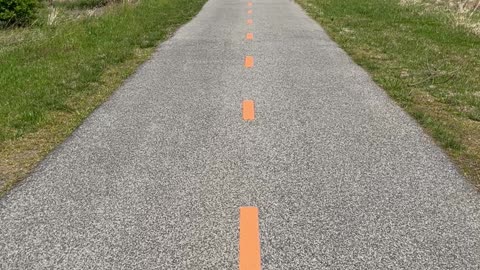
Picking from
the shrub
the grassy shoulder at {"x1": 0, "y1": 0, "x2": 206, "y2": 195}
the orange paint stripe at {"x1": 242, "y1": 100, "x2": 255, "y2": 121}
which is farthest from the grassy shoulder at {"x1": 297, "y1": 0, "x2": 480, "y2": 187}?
the shrub

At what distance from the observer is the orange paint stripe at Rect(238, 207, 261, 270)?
391cm

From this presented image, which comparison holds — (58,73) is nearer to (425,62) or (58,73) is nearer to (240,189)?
(240,189)

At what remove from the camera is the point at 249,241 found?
4.22 metres

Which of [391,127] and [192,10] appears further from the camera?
[192,10]

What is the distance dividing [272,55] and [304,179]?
24.2 ft

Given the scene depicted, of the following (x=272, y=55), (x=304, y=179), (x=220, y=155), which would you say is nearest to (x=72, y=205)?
(x=220, y=155)

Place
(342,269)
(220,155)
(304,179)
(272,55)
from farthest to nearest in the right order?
(272,55) < (220,155) < (304,179) < (342,269)

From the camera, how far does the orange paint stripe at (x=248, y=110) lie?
7566mm

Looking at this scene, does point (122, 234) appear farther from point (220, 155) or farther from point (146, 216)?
point (220, 155)

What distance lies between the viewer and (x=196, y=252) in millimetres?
4043

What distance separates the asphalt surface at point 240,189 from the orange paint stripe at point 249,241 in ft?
0.24

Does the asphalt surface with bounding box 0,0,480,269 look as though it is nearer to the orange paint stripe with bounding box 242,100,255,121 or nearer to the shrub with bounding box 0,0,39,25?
the orange paint stripe with bounding box 242,100,255,121

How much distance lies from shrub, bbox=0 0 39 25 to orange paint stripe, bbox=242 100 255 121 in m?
13.2

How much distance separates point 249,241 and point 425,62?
9.00 metres
